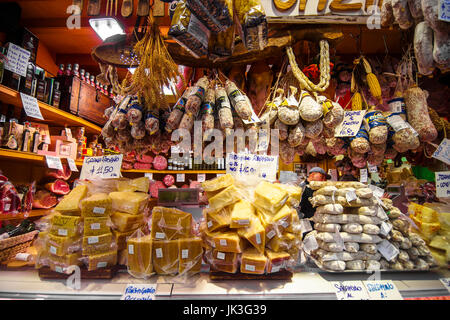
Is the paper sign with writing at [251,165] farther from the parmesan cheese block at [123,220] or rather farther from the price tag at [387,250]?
the price tag at [387,250]

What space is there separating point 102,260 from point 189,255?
0.52 meters

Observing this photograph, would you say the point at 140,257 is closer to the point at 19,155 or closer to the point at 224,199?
the point at 224,199

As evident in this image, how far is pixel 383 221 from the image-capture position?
1570mm

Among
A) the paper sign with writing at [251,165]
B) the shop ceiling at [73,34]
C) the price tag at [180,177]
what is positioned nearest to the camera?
the paper sign with writing at [251,165]

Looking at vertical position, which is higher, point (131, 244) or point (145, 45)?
point (145, 45)

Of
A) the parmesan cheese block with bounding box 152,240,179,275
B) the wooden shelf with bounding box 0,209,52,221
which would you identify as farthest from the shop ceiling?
the wooden shelf with bounding box 0,209,52,221

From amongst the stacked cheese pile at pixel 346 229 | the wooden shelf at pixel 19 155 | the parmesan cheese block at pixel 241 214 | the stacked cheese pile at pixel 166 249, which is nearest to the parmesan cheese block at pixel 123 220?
the stacked cheese pile at pixel 166 249

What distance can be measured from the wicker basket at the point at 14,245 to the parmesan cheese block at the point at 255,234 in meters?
1.66

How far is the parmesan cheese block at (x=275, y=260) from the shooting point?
1.27 meters

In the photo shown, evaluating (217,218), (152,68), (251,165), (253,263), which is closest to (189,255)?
(217,218)

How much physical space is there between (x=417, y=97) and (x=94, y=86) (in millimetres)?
4418

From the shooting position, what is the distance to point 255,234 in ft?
4.15
